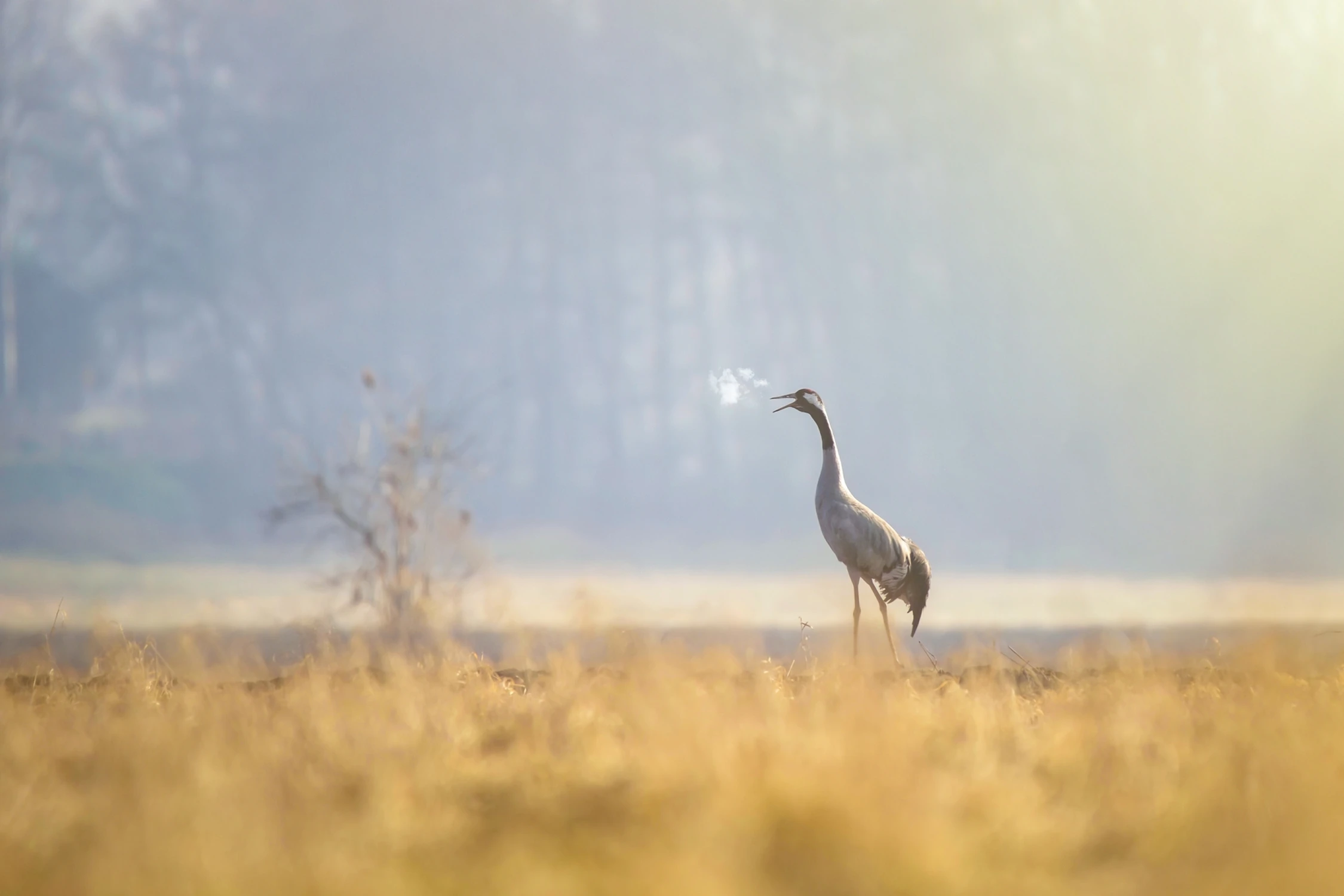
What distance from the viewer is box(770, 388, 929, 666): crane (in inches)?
434

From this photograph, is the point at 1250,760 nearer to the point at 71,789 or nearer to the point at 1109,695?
the point at 1109,695

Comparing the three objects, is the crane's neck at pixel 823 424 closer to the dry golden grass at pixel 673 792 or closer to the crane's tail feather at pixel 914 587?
the crane's tail feather at pixel 914 587

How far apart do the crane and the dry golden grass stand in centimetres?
424

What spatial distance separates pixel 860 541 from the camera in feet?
36.1

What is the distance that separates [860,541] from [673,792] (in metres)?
7.05

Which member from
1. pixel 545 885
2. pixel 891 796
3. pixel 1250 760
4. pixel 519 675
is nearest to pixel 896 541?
pixel 519 675

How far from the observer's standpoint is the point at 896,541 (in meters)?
11.3

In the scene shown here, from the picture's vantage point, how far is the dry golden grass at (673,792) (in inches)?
143

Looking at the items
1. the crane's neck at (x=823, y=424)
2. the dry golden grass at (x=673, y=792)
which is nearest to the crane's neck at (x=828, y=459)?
the crane's neck at (x=823, y=424)

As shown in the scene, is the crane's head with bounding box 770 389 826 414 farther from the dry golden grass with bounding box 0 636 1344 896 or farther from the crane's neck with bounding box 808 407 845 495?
the dry golden grass with bounding box 0 636 1344 896

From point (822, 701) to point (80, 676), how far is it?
264 inches

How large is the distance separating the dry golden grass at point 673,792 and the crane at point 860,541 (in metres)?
4.24

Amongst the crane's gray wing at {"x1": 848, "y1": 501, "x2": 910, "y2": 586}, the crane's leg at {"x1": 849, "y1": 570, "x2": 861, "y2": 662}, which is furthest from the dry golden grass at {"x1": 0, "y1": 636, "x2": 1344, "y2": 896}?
the crane's gray wing at {"x1": 848, "y1": 501, "x2": 910, "y2": 586}

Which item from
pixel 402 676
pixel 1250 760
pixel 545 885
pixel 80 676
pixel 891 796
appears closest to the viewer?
pixel 545 885
